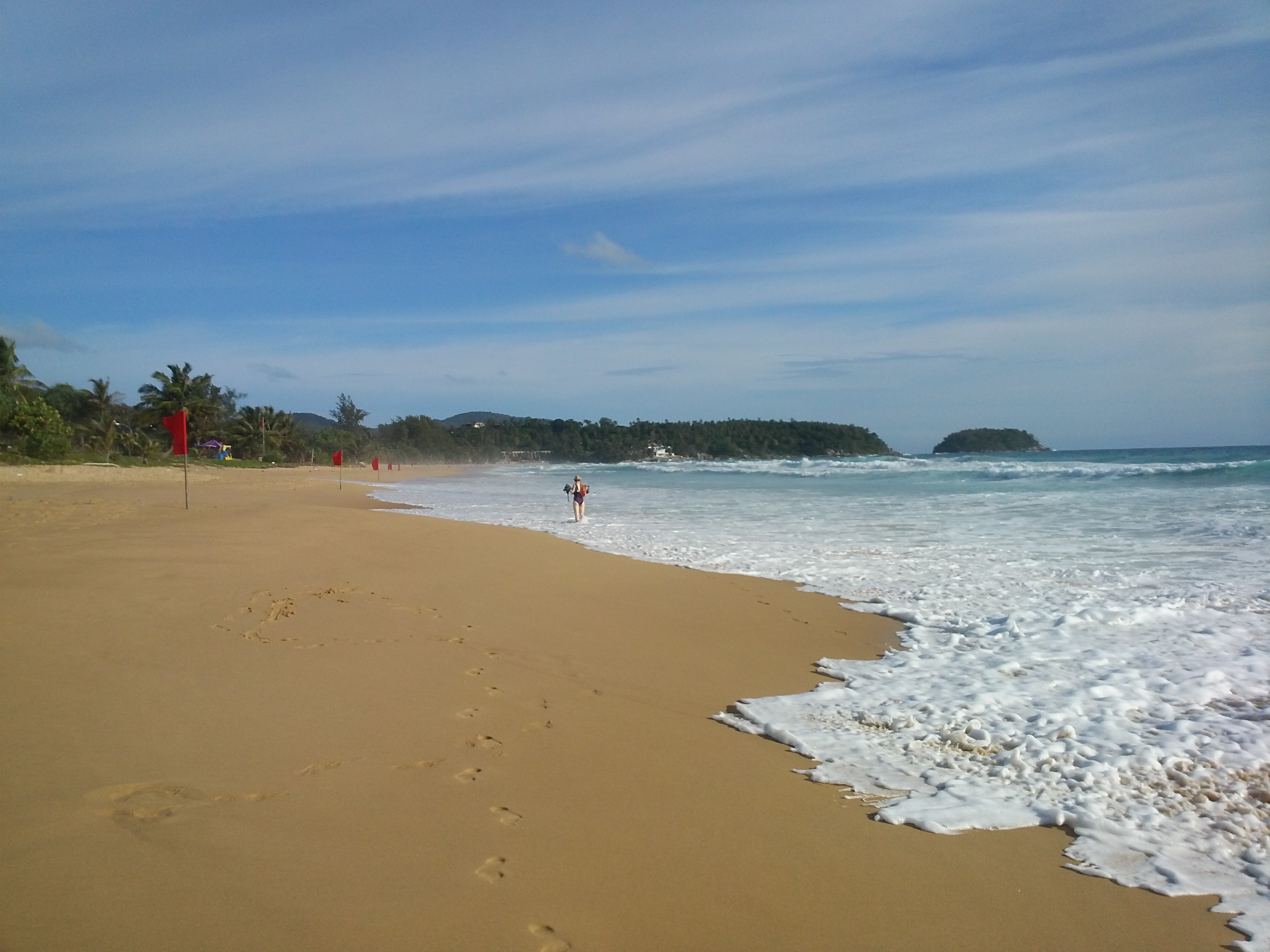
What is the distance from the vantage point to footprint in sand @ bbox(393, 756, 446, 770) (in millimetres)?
3727

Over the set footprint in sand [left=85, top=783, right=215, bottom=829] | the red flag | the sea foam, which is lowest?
the sea foam

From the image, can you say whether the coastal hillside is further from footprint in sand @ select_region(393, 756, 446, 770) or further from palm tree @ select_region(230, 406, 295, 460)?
footprint in sand @ select_region(393, 756, 446, 770)

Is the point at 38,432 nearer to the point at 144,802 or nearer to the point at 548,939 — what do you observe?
the point at 144,802

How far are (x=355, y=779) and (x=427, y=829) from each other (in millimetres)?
635

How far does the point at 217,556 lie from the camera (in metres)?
9.05

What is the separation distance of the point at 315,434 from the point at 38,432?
172 feet

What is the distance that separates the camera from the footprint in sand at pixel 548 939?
8.06ft

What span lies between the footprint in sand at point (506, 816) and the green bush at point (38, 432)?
40.0 metres

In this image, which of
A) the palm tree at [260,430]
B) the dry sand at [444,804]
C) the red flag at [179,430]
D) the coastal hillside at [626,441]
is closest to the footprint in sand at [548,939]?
the dry sand at [444,804]

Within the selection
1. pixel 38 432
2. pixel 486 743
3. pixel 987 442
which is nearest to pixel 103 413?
pixel 38 432

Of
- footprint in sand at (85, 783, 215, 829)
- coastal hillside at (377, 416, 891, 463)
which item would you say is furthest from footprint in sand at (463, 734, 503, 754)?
coastal hillside at (377, 416, 891, 463)

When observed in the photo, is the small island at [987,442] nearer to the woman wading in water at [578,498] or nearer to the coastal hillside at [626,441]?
the coastal hillside at [626,441]

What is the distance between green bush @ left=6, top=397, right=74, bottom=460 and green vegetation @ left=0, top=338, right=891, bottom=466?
0.05 metres

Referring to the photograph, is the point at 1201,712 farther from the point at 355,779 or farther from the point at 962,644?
the point at 355,779
